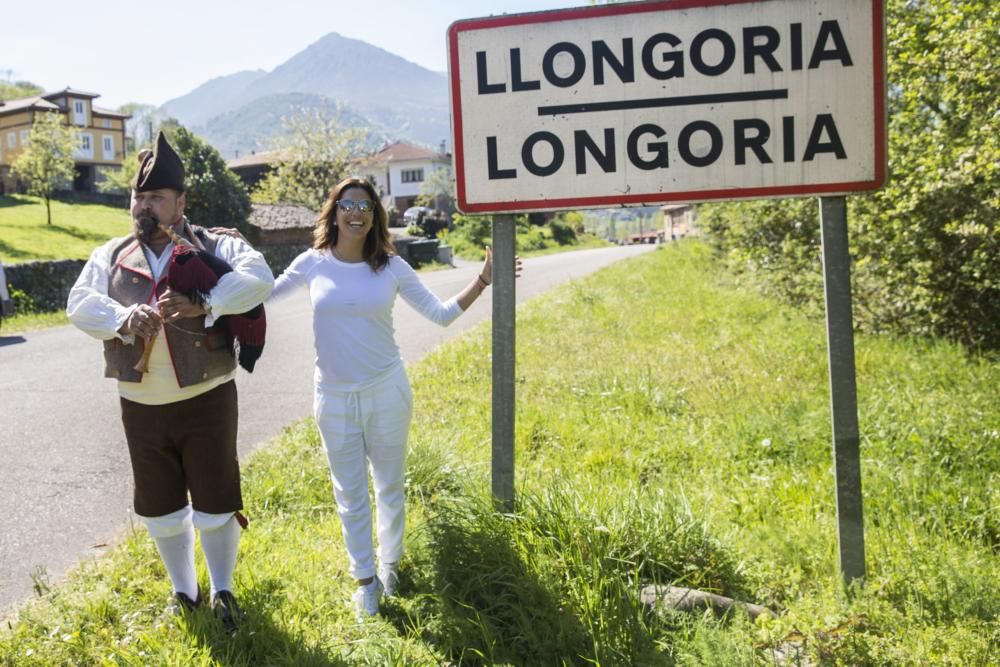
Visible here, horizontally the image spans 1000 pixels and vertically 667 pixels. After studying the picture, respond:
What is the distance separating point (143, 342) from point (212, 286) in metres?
0.35

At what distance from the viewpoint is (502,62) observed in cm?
331

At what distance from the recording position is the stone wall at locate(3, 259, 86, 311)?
14.9m

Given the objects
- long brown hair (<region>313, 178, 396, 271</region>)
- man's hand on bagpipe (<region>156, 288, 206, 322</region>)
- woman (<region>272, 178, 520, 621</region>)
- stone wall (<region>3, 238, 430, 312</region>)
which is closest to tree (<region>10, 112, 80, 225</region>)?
stone wall (<region>3, 238, 430, 312</region>)

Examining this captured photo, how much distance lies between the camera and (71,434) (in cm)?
646

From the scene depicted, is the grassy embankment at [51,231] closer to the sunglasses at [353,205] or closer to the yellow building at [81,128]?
the sunglasses at [353,205]

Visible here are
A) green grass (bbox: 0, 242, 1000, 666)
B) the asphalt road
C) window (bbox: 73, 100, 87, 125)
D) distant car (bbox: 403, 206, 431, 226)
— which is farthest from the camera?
window (bbox: 73, 100, 87, 125)

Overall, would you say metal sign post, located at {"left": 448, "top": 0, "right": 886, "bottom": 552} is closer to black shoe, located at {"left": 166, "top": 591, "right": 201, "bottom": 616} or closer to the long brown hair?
the long brown hair

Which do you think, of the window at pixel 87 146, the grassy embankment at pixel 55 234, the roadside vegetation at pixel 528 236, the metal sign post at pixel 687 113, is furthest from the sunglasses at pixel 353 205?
the window at pixel 87 146

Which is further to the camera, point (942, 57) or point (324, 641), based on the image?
point (942, 57)

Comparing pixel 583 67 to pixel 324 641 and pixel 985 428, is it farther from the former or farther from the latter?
pixel 985 428

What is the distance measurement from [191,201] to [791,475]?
28719 mm

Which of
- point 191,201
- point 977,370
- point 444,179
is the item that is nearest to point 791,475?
point 977,370

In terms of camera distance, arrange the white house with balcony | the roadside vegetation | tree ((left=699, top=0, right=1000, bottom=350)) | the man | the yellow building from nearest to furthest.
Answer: the man, tree ((left=699, top=0, right=1000, bottom=350)), the roadside vegetation, the yellow building, the white house with balcony

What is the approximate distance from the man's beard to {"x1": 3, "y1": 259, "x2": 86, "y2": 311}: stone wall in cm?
1385
